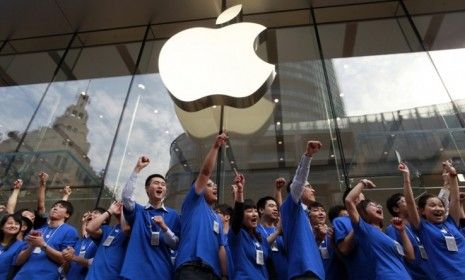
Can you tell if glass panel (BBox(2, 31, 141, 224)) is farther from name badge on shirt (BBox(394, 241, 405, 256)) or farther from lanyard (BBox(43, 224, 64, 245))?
name badge on shirt (BBox(394, 241, 405, 256))

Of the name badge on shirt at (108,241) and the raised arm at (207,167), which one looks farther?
the name badge on shirt at (108,241)

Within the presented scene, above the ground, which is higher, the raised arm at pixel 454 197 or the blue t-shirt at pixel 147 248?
the raised arm at pixel 454 197

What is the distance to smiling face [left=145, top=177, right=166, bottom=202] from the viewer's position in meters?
3.06

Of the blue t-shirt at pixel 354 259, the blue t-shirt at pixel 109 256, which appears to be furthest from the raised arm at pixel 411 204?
the blue t-shirt at pixel 109 256

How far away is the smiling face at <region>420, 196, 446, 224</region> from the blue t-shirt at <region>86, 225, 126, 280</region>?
101 inches

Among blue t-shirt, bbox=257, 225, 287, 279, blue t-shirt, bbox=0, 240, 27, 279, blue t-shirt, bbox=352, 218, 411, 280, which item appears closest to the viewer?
blue t-shirt, bbox=352, 218, 411, 280

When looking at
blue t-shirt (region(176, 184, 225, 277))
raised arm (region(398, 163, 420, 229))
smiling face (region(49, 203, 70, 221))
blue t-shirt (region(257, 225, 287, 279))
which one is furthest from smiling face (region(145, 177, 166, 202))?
raised arm (region(398, 163, 420, 229))

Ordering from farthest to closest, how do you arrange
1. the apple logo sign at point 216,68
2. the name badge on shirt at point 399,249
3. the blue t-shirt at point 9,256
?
the apple logo sign at point 216,68
the blue t-shirt at point 9,256
the name badge on shirt at point 399,249

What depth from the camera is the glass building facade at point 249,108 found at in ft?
15.6

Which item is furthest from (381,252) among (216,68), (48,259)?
(216,68)

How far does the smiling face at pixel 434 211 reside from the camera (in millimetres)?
3121

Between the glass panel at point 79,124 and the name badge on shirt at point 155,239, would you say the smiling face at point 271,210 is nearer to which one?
the name badge on shirt at point 155,239

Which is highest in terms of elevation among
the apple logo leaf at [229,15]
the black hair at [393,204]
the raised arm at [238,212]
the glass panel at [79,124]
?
the apple logo leaf at [229,15]

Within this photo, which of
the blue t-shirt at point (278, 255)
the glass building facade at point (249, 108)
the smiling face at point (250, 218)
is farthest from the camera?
the glass building facade at point (249, 108)
